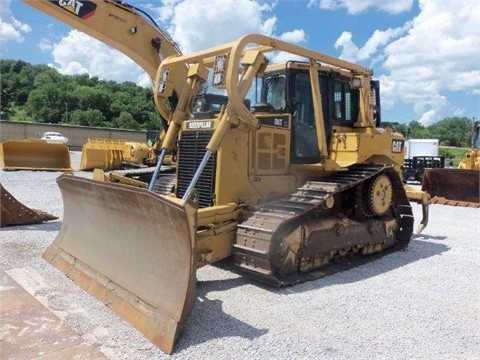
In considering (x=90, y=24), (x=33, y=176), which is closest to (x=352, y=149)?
(x=90, y=24)

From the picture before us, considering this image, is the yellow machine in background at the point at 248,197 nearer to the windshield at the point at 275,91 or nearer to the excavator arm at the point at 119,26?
the windshield at the point at 275,91

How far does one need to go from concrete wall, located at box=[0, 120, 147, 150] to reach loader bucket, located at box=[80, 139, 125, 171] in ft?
91.3

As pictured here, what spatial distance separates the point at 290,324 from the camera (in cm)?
415

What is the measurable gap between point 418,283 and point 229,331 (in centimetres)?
279

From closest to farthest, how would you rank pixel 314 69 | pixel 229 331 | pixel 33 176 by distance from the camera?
pixel 229 331
pixel 314 69
pixel 33 176

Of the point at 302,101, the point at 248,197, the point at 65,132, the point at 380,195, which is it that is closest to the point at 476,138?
the point at 380,195

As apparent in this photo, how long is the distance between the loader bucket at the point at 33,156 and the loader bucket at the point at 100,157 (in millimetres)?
2285

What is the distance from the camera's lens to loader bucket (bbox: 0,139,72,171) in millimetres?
16531

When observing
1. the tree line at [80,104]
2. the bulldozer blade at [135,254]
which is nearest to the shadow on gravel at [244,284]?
the bulldozer blade at [135,254]

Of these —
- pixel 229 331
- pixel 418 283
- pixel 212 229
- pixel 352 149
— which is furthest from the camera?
pixel 352 149

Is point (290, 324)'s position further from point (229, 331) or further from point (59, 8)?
point (59, 8)

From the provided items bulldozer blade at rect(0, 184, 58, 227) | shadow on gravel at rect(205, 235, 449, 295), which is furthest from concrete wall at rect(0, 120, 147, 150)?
shadow on gravel at rect(205, 235, 449, 295)

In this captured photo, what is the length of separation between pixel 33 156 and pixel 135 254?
13926 millimetres

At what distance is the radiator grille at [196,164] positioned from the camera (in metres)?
5.70
